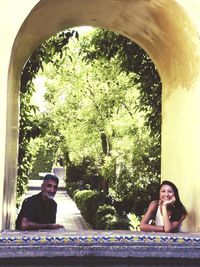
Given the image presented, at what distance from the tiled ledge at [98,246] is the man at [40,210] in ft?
1.99

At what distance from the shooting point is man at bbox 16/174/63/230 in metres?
5.82

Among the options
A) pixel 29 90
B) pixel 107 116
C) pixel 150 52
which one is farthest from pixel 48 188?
pixel 107 116

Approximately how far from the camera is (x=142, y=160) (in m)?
18.1

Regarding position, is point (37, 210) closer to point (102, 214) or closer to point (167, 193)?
point (167, 193)

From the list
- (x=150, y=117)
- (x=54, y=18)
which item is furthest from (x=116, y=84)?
(x=54, y=18)

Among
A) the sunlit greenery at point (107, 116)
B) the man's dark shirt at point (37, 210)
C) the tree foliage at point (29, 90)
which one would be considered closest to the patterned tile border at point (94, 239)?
the man's dark shirt at point (37, 210)

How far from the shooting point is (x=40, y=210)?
5957 millimetres

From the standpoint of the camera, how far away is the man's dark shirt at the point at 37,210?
19.3ft

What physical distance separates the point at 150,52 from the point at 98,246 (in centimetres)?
351

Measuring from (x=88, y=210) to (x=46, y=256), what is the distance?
14.2 m

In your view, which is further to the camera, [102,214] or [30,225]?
[102,214]

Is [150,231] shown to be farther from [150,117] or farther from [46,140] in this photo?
[46,140]

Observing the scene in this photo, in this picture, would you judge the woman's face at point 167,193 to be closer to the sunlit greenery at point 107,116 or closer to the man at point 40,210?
the man at point 40,210

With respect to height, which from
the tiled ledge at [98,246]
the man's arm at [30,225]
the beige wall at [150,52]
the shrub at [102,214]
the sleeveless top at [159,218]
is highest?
the beige wall at [150,52]
